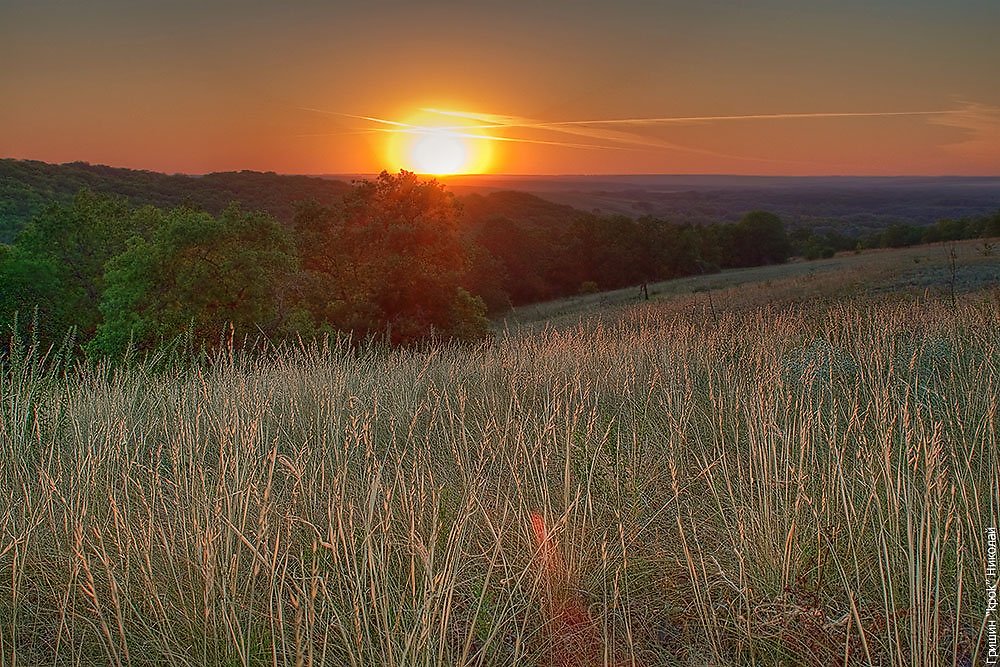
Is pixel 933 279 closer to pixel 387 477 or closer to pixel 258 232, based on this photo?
pixel 258 232

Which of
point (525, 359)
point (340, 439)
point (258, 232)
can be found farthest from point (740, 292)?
point (340, 439)

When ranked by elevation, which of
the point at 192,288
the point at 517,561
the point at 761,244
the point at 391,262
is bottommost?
the point at 761,244

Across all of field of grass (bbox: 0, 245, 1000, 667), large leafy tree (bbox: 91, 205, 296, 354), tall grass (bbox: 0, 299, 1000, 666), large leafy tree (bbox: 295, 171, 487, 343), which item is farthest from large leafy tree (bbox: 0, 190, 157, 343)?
Answer: tall grass (bbox: 0, 299, 1000, 666)

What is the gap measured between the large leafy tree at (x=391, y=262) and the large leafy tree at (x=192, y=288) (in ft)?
12.2

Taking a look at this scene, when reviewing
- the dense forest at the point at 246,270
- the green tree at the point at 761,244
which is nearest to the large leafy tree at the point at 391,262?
the dense forest at the point at 246,270

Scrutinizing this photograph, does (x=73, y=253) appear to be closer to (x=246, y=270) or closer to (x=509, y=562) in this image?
(x=246, y=270)

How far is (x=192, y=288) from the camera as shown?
829 inches

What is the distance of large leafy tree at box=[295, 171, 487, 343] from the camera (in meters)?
29.6

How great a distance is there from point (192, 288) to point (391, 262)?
1017cm

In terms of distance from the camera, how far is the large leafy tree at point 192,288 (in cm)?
2086

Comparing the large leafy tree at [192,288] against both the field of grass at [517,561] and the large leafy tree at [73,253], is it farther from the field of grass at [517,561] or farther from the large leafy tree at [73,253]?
the field of grass at [517,561]

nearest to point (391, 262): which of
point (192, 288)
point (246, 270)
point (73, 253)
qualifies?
point (246, 270)

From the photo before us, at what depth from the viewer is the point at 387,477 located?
4.97 metres

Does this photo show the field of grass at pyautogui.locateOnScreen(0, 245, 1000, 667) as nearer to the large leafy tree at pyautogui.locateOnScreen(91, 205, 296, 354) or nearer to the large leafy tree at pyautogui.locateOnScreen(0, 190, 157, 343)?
the large leafy tree at pyautogui.locateOnScreen(91, 205, 296, 354)
